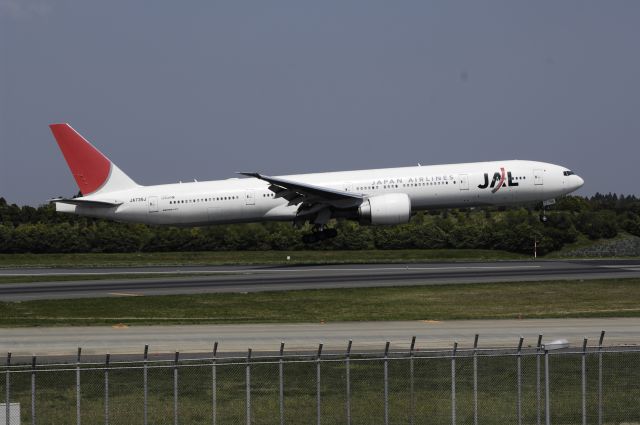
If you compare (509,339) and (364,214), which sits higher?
(364,214)

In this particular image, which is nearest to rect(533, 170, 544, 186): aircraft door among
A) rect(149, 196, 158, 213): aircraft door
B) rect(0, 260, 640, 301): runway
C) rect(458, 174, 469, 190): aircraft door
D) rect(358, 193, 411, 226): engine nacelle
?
rect(458, 174, 469, 190): aircraft door

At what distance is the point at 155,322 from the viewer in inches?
1341

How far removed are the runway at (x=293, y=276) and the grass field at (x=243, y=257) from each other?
7861 mm

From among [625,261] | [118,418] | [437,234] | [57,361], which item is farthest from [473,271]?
[118,418]

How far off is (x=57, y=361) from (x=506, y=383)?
12.0m

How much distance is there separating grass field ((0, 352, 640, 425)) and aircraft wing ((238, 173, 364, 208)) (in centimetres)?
3200

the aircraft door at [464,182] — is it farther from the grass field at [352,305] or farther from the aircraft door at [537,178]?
the grass field at [352,305]

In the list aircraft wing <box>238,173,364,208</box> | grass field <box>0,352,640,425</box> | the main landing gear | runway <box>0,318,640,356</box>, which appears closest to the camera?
grass field <box>0,352,640,425</box>

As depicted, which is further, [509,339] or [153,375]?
[509,339]

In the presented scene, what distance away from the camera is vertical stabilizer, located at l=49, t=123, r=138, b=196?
200ft

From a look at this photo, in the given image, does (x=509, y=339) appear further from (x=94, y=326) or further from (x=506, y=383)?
(x=94, y=326)

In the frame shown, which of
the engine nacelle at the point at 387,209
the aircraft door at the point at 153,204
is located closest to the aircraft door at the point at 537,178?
the engine nacelle at the point at 387,209

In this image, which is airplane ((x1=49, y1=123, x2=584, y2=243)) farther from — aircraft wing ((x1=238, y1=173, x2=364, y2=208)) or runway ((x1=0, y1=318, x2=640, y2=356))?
runway ((x1=0, y1=318, x2=640, y2=356))

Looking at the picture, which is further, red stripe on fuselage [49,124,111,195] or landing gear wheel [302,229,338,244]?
red stripe on fuselage [49,124,111,195]
